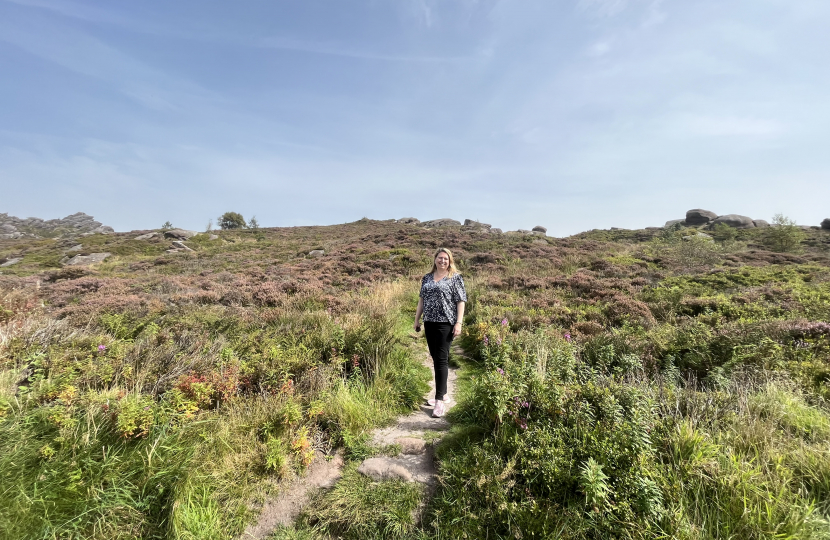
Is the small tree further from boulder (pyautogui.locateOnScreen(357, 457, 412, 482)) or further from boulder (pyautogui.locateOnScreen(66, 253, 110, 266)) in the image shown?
boulder (pyautogui.locateOnScreen(66, 253, 110, 266))

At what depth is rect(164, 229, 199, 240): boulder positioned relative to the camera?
34844 mm

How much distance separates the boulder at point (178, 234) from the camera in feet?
114

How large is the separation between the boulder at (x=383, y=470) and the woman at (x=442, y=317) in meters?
1.23

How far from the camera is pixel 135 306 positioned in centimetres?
741

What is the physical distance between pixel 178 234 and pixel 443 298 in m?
42.5

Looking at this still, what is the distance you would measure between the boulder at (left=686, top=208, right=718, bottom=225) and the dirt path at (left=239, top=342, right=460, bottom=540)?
69.5 m

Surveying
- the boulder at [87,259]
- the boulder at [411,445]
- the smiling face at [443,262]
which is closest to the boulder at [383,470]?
the boulder at [411,445]

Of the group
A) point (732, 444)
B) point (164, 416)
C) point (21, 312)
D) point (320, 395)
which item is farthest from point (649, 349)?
point (21, 312)

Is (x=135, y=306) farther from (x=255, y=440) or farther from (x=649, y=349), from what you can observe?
(x=649, y=349)

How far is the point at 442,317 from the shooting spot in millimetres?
4453

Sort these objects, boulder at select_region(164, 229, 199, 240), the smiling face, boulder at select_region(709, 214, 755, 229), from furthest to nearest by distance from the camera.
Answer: boulder at select_region(709, 214, 755, 229)
boulder at select_region(164, 229, 199, 240)
the smiling face

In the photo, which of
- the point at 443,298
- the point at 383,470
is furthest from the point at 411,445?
the point at 443,298

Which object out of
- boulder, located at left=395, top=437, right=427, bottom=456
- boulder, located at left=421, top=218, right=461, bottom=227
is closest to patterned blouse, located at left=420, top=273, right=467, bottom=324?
boulder, located at left=395, top=437, right=427, bottom=456

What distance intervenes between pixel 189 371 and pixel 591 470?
4.51 metres
